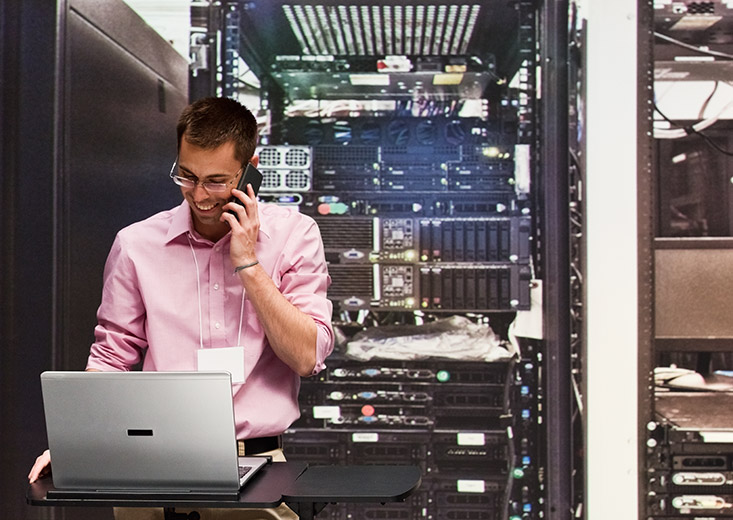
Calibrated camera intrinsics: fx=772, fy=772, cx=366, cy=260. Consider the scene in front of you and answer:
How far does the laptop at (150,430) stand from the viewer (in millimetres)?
1171

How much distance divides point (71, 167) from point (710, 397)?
7.07ft

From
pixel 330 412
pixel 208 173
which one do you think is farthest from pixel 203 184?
pixel 330 412

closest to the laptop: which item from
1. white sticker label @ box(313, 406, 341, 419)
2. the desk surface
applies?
the desk surface

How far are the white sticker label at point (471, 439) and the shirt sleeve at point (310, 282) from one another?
3.72 ft

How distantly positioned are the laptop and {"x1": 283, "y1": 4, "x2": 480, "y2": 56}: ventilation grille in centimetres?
170

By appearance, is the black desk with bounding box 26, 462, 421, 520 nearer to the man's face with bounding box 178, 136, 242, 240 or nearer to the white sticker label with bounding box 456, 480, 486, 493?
the man's face with bounding box 178, 136, 242, 240

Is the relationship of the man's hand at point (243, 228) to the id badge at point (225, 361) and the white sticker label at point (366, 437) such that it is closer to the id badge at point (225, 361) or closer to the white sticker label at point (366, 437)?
the id badge at point (225, 361)

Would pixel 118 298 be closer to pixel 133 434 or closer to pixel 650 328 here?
pixel 133 434

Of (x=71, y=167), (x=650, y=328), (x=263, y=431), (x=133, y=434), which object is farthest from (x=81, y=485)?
(x=650, y=328)

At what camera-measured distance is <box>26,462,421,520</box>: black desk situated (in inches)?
44.6

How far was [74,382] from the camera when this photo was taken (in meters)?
1.18

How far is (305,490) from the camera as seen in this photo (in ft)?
3.82

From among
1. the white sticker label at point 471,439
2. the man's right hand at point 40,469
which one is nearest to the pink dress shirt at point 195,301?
the man's right hand at point 40,469

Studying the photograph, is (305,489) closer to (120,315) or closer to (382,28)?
(120,315)
